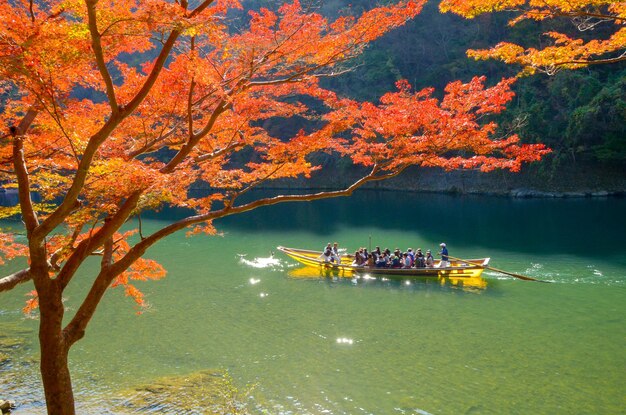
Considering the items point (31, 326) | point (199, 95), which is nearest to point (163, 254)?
point (31, 326)

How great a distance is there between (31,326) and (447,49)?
37161 millimetres

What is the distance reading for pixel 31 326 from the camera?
408 inches

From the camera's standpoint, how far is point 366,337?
9.43 meters

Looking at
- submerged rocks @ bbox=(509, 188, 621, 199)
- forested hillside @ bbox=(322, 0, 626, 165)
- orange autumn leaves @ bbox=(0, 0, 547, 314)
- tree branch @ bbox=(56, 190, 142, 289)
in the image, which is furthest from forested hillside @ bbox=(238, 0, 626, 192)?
tree branch @ bbox=(56, 190, 142, 289)

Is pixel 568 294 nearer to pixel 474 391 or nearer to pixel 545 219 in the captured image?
pixel 474 391

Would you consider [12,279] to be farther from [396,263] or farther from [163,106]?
[396,263]

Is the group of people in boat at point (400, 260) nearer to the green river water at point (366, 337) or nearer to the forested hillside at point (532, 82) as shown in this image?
the green river water at point (366, 337)

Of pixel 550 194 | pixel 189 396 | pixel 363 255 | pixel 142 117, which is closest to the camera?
pixel 142 117

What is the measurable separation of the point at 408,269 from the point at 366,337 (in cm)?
481

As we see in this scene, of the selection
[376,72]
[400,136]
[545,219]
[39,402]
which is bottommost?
[39,402]

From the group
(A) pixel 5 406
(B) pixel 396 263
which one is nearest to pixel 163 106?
(A) pixel 5 406

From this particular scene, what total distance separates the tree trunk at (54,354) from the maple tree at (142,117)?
1 cm

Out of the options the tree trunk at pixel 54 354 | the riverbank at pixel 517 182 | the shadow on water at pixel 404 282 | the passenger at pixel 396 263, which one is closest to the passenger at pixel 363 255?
the shadow on water at pixel 404 282

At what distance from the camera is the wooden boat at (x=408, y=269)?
43.5 feet
